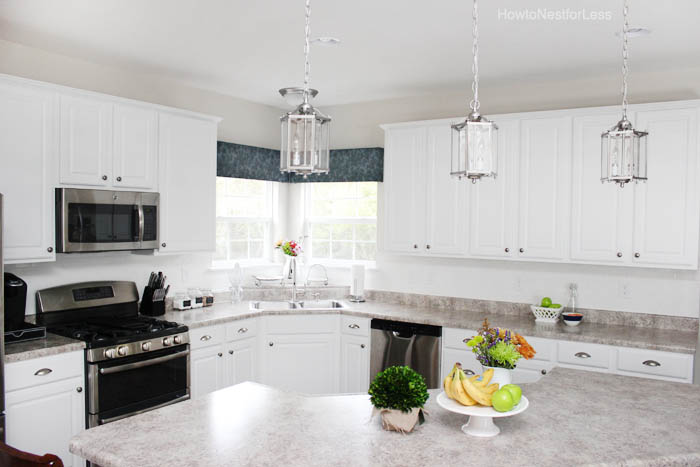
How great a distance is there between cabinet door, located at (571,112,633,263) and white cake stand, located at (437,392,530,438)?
7.67ft

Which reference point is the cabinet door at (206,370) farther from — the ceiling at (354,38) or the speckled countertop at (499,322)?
the ceiling at (354,38)

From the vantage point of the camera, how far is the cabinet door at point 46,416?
2.99m

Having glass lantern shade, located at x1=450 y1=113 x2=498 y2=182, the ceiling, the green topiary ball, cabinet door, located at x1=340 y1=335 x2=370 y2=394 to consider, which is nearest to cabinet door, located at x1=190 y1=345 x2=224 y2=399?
cabinet door, located at x1=340 y1=335 x2=370 y2=394

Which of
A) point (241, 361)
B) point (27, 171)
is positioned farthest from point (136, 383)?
point (27, 171)

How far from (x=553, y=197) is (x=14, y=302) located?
3589 mm

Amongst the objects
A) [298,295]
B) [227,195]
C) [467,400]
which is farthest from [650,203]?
[227,195]

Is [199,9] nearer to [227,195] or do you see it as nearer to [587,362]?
[227,195]

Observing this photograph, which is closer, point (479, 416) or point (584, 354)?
point (479, 416)

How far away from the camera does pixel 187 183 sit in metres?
4.35

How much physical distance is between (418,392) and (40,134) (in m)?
2.78

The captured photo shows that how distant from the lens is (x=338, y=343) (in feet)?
15.6

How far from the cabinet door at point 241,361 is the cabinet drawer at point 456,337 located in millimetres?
1496

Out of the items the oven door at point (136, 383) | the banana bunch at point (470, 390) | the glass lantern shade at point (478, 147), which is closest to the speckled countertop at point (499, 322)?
the oven door at point (136, 383)

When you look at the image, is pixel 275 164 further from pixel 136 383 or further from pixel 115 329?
pixel 136 383
